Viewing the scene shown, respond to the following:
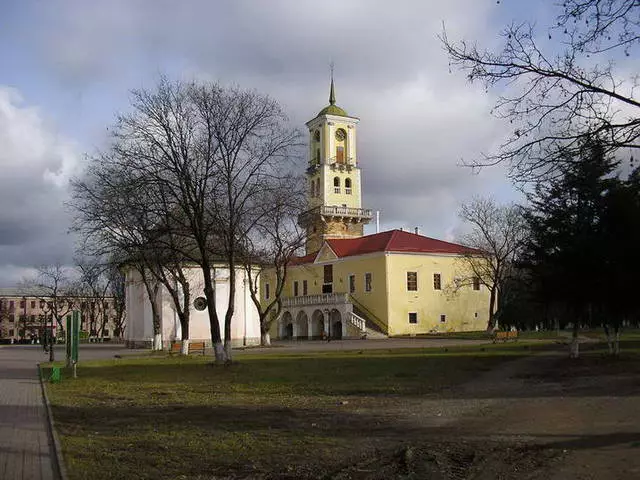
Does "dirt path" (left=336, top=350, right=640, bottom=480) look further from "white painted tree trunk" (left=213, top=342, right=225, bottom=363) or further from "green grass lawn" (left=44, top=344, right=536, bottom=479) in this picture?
"white painted tree trunk" (left=213, top=342, right=225, bottom=363)

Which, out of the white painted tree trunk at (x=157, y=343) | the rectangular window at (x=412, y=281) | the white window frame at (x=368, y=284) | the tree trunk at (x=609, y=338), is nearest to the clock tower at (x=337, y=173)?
the white window frame at (x=368, y=284)

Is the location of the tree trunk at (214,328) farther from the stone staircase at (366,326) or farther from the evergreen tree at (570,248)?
the stone staircase at (366,326)

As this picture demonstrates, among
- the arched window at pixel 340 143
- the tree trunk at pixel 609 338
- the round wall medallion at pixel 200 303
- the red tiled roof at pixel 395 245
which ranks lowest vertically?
the tree trunk at pixel 609 338

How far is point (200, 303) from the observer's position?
2062 inches

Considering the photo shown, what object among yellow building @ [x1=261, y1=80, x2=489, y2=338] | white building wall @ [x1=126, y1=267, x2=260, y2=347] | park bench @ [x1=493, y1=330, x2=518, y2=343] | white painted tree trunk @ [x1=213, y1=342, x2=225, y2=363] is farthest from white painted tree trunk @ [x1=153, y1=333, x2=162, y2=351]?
park bench @ [x1=493, y1=330, x2=518, y2=343]

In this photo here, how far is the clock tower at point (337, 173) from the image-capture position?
77.4m

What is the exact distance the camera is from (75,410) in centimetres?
1475

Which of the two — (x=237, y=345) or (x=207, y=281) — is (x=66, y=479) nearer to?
(x=207, y=281)

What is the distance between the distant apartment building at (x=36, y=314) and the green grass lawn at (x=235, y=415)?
235ft

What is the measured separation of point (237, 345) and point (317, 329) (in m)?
16.8

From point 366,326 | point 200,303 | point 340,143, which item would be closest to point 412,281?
point 366,326

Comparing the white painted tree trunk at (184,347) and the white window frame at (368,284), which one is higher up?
the white window frame at (368,284)

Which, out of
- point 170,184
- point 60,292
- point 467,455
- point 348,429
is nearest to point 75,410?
point 348,429

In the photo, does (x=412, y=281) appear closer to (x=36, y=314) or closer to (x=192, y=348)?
(x=192, y=348)
